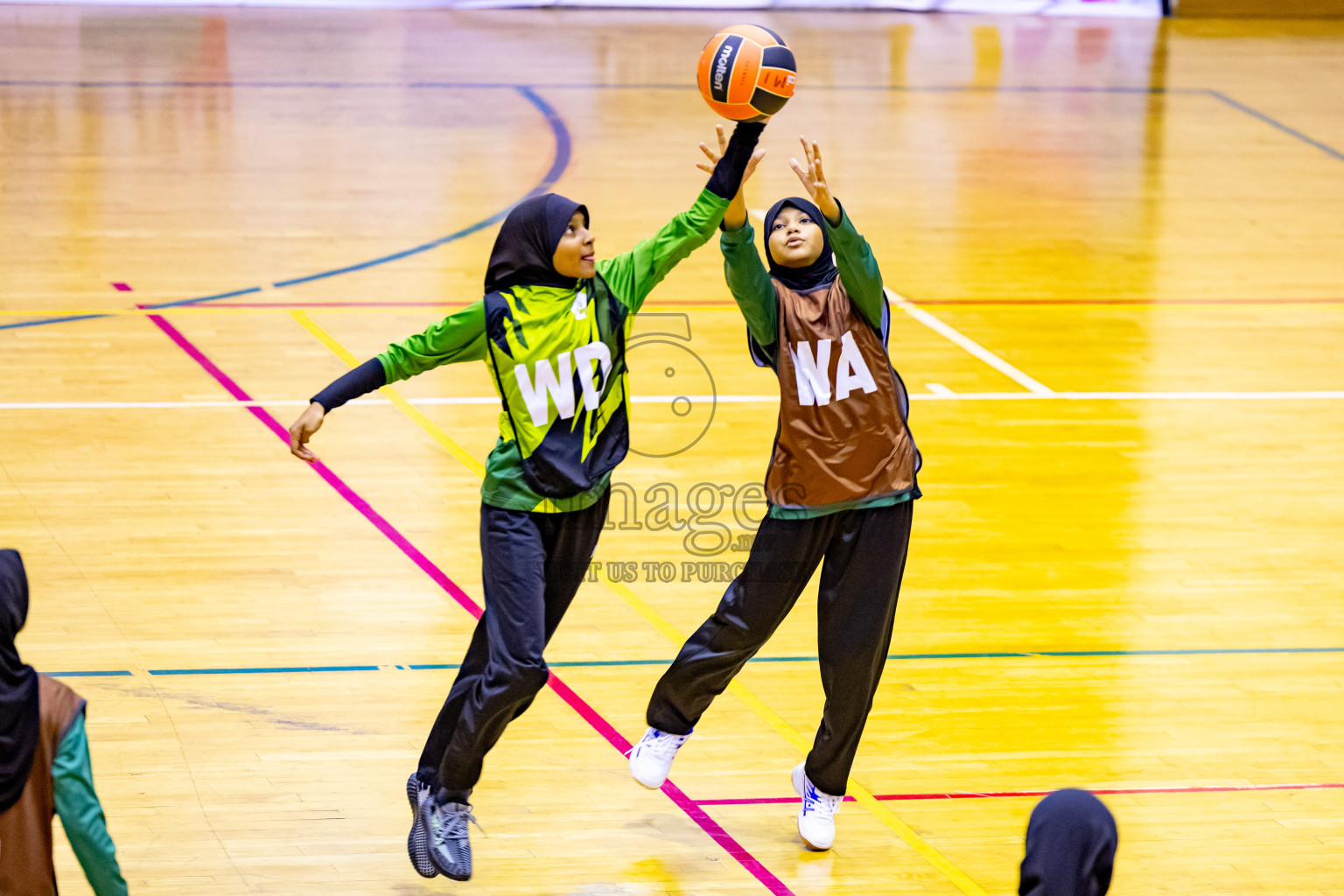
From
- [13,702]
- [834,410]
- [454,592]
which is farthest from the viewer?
[454,592]

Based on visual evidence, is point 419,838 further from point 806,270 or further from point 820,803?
point 806,270

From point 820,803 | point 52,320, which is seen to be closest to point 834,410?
point 820,803

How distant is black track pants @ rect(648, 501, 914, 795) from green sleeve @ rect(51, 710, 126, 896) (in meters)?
1.97

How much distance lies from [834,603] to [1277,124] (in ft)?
40.0

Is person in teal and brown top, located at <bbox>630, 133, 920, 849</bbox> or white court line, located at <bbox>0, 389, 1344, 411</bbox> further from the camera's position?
white court line, located at <bbox>0, 389, 1344, 411</bbox>

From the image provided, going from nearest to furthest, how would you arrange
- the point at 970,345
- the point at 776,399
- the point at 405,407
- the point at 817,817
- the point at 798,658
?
the point at 817,817
the point at 798,658
the point at 405,407
the point at 776,399
the point at 970,345

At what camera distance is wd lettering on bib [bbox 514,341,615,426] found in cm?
462

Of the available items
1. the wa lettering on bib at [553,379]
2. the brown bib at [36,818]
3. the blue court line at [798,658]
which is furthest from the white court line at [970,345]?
the brown bib at [36,818]

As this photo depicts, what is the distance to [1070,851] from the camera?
2.86 meters

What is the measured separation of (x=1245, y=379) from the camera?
938 centimetres

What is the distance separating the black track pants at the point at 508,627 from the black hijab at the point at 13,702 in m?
1.39

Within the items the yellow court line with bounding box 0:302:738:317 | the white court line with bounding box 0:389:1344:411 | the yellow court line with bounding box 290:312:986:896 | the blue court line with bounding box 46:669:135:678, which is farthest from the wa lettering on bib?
the yellow court line with bounding box 0:302:738:317

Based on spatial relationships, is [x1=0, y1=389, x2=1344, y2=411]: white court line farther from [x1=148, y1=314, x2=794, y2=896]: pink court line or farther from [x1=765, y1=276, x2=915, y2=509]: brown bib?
[x1=765, y1=276, x2=915, y2=509]: brown bib

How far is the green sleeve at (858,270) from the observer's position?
15.0 ft
